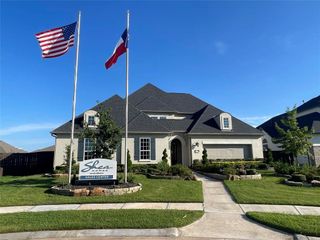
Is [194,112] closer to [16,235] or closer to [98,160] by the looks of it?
[98,160]

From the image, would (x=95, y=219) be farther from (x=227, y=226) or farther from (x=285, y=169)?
(x=285, y=169)

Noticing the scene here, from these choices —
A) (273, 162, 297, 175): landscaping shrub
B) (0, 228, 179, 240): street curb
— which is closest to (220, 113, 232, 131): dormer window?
(273, 162, 297, 175): landscaping shrub

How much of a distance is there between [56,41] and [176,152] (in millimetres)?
16497

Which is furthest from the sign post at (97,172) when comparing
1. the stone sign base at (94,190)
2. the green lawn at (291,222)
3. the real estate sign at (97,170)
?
the green lawn at (291,222)

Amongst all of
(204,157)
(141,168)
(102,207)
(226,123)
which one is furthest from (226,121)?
(102,207)

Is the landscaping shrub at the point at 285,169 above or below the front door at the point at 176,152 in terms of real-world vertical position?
below

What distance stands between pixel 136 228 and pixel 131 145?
49.6 feet

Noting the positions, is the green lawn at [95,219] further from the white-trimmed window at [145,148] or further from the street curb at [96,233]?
the white-trimmed window at [145,148]

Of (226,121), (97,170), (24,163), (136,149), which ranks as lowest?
(97,170)

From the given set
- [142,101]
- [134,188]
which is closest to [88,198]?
[134,188]

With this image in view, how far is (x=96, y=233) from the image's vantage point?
608 centimetres

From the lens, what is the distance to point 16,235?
599cm

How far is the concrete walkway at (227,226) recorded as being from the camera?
5.91 metres

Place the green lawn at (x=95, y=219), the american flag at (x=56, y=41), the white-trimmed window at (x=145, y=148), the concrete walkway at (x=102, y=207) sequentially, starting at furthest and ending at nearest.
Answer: the white-trimmed window at (x=145, y=148) < the american flag at (x=56, y=41) < the concrete walkway at (x=102, y=207) < the green lawn at (x=95, y=219)
